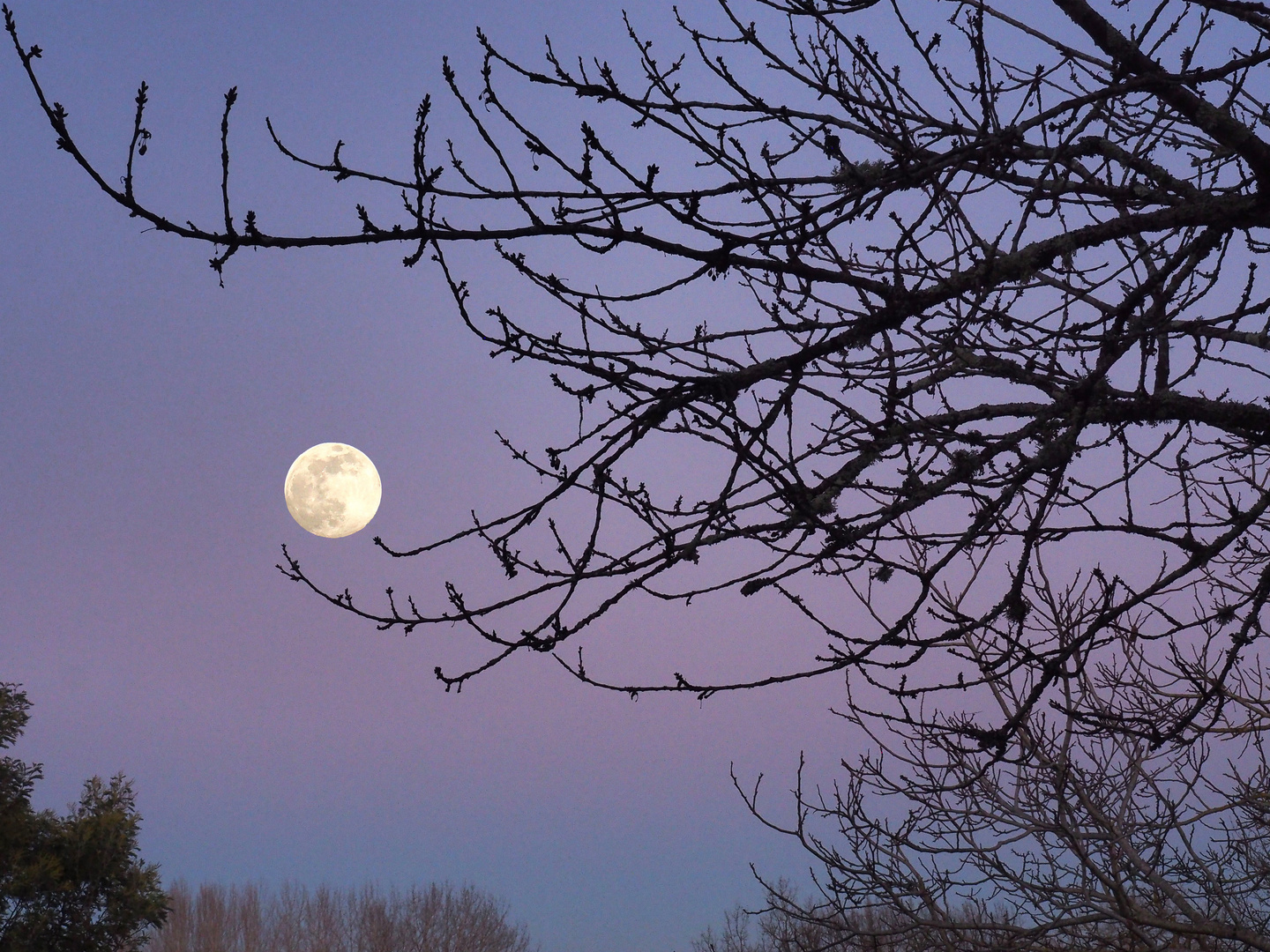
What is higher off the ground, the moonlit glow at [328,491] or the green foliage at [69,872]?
the moonlit glow at [328,491]

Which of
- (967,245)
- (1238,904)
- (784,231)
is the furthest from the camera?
(1238,904)

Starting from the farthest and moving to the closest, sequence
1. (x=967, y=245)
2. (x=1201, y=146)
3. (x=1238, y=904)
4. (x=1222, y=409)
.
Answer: (x=1238, y=904) < (x=1201, y=146) < (x=967, y=245) < (x=1222, y=409)

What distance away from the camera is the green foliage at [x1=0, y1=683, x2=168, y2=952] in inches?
585

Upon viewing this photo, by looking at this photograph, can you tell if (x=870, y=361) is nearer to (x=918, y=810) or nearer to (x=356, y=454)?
(x=918, y=810)

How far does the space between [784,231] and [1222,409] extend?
Answer: 6.23 ft

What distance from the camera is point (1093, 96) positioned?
323cm

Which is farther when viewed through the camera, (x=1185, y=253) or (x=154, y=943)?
(x=154, y=943)

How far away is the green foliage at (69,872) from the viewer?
1486cm

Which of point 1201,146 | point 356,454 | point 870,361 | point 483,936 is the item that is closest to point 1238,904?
point 1201,146

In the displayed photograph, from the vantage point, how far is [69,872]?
1545 centimetres

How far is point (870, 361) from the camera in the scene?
180 inches

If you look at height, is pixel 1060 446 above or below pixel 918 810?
above

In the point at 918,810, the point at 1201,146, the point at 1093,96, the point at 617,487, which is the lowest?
the point at 918,810

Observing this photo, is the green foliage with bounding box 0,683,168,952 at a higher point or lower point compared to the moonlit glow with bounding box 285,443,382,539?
lower
